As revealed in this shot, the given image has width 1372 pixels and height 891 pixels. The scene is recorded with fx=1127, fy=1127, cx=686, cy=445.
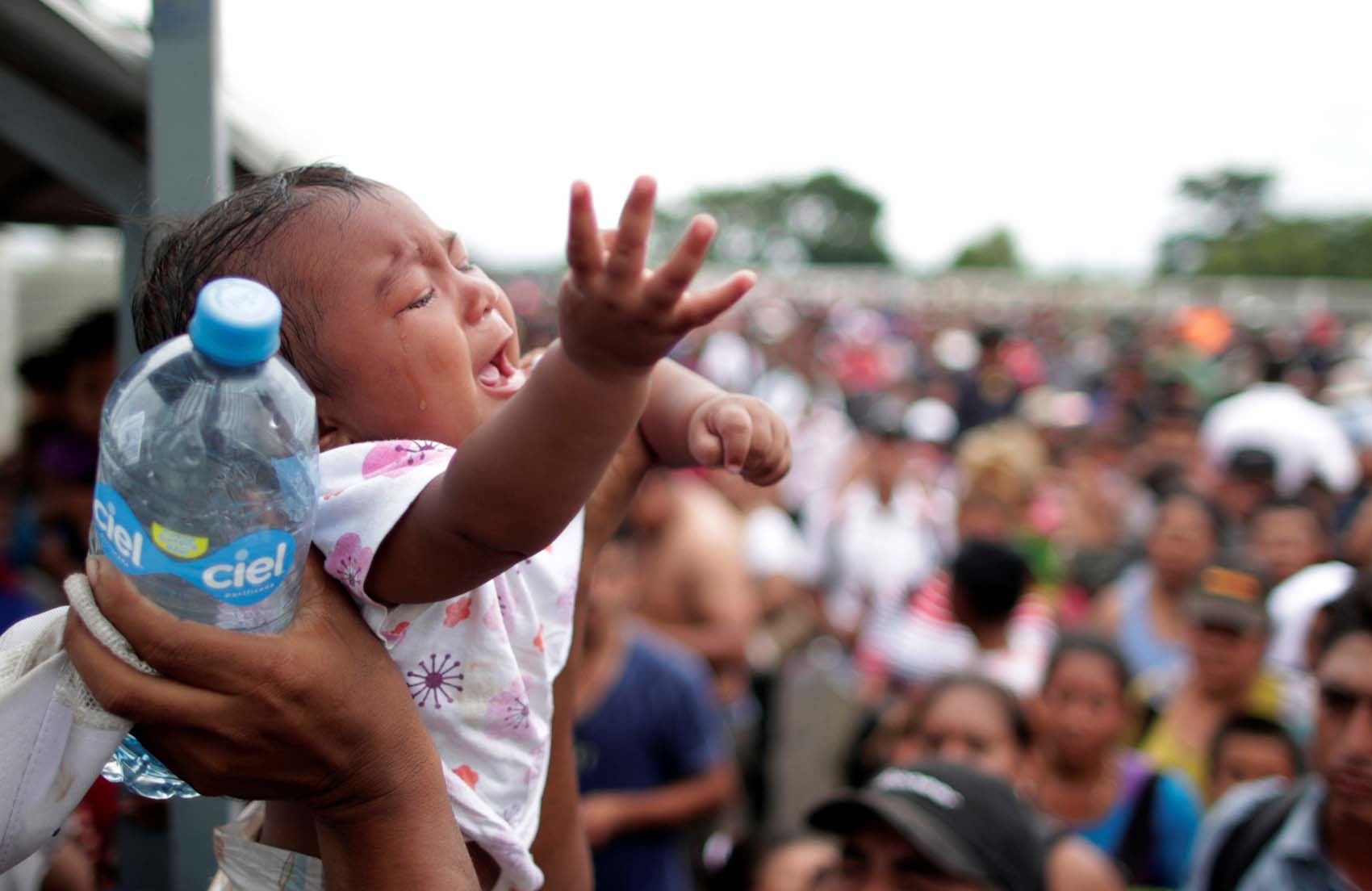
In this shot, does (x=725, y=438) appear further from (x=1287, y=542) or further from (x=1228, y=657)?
(x=1287, y=542)

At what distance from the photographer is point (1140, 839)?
11.7ft

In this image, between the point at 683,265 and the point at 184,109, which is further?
the point at 184,109

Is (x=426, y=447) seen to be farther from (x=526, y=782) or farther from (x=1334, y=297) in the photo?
(x=1334, y=297)

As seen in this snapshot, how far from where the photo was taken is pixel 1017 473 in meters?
7.34

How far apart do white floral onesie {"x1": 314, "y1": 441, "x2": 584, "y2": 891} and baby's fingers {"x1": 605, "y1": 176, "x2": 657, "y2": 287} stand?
318mm

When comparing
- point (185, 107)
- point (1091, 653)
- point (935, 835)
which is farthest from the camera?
point (1091, 653)

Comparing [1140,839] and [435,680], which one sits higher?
[435,680]

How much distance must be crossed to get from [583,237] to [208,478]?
436 millimetres

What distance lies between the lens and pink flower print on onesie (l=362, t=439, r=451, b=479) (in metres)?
1.16

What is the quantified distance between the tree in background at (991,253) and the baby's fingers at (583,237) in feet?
213

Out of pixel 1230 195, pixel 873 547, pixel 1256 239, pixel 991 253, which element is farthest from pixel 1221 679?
pixel 991 253

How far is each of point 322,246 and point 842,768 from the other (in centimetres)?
496

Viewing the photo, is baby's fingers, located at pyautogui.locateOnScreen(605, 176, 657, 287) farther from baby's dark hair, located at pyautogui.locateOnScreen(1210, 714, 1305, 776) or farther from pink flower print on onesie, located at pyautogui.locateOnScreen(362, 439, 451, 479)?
baby's dark hair, located at pyautogui.locateOnScreen(1210, 714, 1305, 776)

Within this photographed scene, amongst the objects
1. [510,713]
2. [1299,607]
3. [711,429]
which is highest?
[711,429]
